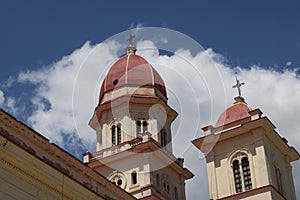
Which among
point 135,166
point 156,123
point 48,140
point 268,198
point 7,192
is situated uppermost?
point 156,123

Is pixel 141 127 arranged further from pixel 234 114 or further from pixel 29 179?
pixel 29 179

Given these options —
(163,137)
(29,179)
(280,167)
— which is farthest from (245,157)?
(29,179)

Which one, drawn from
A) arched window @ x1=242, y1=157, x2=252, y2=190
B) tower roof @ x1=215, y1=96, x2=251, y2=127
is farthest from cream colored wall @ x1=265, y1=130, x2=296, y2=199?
tower roof @ x1=215, y1=96, x2=251, y2=127

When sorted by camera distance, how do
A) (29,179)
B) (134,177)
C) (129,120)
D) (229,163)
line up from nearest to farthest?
(29,179)
(134,177)
(229,163)
(129,120)

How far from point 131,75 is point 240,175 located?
12.4 metres

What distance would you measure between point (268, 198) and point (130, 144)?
10772mm

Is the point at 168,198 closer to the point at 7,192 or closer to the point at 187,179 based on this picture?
the point at 187,179

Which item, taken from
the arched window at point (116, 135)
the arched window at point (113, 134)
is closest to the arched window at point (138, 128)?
the arched window at point (116, 135)

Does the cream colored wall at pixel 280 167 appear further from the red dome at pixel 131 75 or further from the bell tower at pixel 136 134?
the red dome at pixel 131 75

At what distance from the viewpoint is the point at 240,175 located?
45.8 meters

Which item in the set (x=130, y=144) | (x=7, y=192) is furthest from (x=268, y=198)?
(x=7, y=192)

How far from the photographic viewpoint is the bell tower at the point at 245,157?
44.6 meters

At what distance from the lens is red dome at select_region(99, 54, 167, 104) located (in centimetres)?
5162

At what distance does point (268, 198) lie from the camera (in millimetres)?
43406
